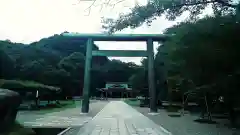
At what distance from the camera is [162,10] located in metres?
5.36

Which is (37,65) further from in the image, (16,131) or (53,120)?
(16,131)

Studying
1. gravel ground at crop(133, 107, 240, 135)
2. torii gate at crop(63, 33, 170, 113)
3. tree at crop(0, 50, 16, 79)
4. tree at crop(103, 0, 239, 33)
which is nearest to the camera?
tree at crop(103, 0, 239, 33)

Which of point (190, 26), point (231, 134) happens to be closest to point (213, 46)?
point (190, 26)

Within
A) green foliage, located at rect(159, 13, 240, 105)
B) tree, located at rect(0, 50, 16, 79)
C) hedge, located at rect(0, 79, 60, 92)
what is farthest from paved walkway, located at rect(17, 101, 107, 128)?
green foliage, located at rect(159, 13, 240, 105)

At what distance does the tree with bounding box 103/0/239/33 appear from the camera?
17.2 ft

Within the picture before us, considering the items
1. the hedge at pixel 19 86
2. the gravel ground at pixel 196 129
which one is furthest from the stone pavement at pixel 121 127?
the hedge at pixel 19 86

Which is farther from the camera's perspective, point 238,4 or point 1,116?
point 1,116

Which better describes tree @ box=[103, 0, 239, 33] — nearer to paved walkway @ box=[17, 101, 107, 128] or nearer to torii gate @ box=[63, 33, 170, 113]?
paved walkway @ box=[17, 101, 107, 128]

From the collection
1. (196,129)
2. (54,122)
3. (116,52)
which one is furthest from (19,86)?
(196,129)

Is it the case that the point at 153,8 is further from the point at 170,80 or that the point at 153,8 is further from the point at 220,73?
the point at 170,80

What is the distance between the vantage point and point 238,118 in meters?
9.04

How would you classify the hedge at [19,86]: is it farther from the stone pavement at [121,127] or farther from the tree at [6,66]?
the stone pavement at [121,127]

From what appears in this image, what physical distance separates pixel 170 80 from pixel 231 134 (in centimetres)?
736

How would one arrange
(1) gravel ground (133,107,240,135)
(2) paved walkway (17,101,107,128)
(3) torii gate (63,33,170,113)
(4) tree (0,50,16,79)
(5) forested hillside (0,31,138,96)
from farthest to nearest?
(5) forested hillside (0,31,138,96)
(4) tree (0,50,16,79)
(3) torii gate (63,33,170,113)
(2) paved walkway (17,101,107,128)
(1) gravel ground (133,107,240,135)
